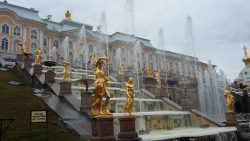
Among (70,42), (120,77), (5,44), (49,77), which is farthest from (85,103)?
(70,42)

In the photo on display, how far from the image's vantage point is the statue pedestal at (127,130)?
12.6m

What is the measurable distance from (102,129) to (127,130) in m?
1.48

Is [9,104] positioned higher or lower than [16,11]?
lower

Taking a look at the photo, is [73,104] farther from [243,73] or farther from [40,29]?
[243,73]

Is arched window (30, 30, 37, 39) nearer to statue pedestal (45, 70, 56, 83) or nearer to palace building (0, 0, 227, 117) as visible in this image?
palace building (0, 0, 227, 117)

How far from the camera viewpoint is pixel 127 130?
1291 cm

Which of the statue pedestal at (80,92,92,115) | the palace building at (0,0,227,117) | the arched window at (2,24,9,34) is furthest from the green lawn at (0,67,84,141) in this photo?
the arched window at (2,24,9,34)

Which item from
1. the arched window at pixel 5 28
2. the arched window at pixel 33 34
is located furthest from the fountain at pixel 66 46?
the arched window at pixel 5 28

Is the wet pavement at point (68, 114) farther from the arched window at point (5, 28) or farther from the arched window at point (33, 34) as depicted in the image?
the arched window at point (33, 34)

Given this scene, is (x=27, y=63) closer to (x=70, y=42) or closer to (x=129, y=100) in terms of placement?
(x=129, y=100)

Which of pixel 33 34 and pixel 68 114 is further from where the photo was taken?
pixel 33 34

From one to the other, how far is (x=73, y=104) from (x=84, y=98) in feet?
4.09

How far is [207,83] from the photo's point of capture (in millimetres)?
33094

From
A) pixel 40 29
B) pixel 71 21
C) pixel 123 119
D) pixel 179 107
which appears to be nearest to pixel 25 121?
pixel 123 119
